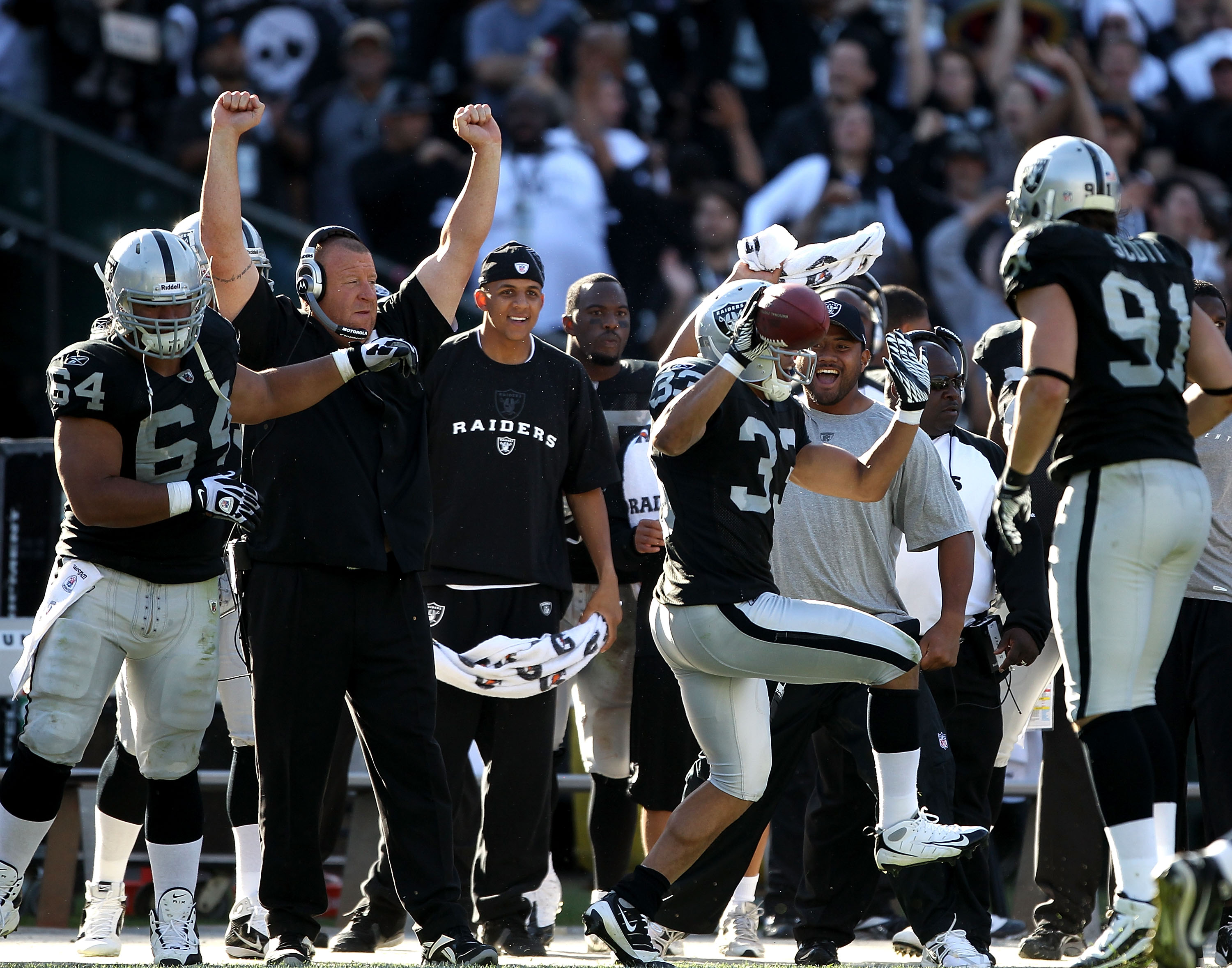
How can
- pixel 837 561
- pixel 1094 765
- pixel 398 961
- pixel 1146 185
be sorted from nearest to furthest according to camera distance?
pixel 1094 765, pixel 398 961, pixel 837 561, pixel 1146 185

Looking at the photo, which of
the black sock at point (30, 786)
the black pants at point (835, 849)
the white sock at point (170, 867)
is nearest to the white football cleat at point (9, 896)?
the black sock at point (30, 786)

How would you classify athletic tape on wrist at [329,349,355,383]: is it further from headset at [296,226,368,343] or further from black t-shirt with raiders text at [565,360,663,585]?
black t-shirt with raiders text at [565,360,663,585]

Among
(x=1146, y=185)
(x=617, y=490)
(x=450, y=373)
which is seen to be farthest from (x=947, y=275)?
(x=450, y=373)

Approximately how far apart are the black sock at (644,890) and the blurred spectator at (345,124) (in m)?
5.81

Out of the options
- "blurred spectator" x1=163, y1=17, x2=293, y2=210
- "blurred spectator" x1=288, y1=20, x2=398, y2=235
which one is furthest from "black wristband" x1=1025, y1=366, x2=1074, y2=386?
"blurred spectator" x1=163, y1=17, x2=293, y2=210

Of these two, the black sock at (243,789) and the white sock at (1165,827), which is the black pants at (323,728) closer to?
the black sock at (243,789)

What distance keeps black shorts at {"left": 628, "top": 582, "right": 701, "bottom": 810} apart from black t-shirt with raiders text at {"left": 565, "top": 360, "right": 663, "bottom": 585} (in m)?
0.37

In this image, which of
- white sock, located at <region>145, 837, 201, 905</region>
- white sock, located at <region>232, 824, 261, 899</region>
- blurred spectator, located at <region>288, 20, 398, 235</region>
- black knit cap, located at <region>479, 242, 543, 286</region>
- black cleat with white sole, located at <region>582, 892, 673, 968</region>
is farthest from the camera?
blurred spectator, located at <region>288, 20, 398, 235</region>

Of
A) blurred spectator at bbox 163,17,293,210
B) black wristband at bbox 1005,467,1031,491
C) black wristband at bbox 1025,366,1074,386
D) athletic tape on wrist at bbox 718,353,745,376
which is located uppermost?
blurred spectator at bbox 163,17,293,210

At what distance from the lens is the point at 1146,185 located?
10.6 meters

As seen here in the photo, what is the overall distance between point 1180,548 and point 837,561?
149 centimetres

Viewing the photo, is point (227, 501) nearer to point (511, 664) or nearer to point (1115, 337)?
point (511, 664)

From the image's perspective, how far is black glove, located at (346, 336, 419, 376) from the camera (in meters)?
4.46

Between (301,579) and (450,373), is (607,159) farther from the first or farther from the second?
(301,579)
